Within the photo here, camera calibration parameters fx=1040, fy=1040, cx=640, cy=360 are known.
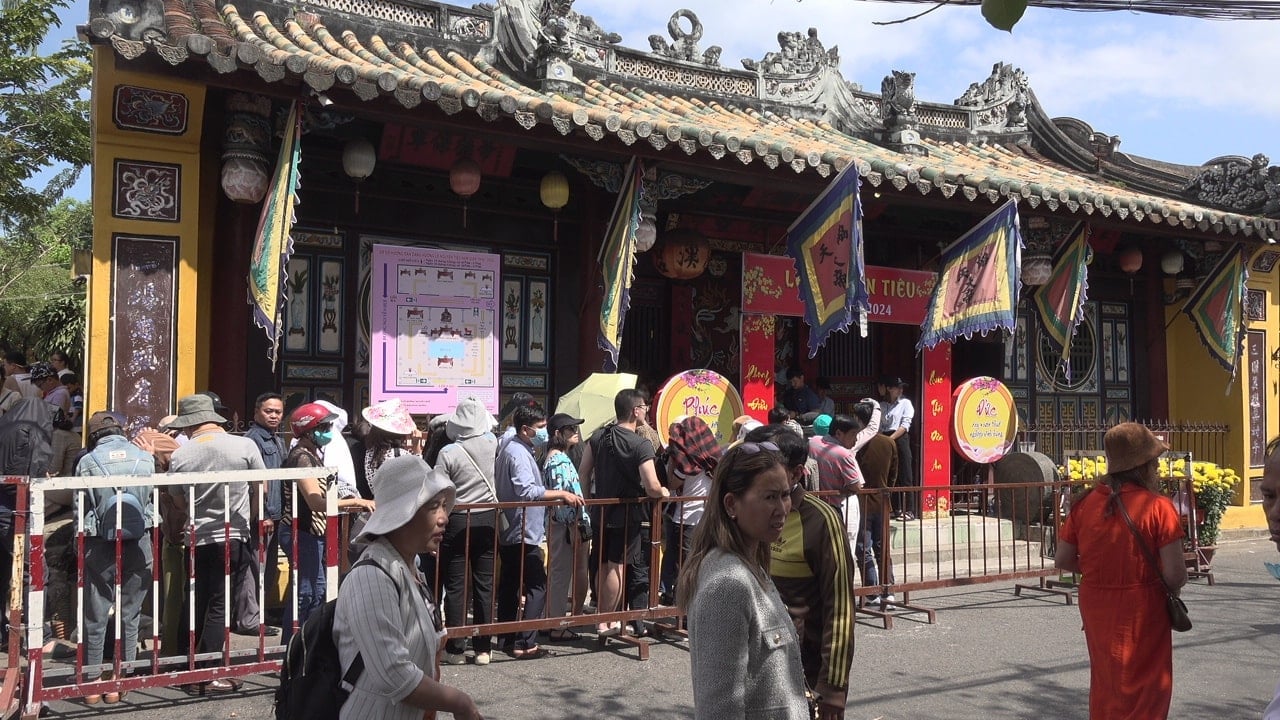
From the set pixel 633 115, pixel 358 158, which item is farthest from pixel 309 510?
pixel 633 115

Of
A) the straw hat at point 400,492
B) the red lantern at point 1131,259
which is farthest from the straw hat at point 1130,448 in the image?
the red lantern at point 1131,259

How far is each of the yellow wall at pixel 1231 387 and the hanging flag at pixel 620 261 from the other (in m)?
8.66

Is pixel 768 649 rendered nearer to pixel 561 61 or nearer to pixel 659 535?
pixel 659 535

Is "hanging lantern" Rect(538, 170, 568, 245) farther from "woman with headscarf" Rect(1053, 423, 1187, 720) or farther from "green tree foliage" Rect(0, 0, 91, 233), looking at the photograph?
"green tree foliage" Rect(0, 0, 91, 233)

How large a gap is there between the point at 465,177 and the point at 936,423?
19.3 feet

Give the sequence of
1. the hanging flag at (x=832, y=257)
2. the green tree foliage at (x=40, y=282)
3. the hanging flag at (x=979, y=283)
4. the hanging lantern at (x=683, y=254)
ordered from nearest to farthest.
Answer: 1. the hanging flag at (x=832, y=257)
2. the hanging flag at (x=979, y=283)
3. the hanging lantern at (x=683, y=254)
4. the green tree foliage at (x=40, y=282)

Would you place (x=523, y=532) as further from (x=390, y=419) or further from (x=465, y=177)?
(x=465, y=177)

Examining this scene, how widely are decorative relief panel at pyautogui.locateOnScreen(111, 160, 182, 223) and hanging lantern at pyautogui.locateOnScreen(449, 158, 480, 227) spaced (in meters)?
2.18

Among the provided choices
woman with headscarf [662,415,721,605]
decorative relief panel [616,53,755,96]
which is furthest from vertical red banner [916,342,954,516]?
woman with headscarf [662,415,721,605]

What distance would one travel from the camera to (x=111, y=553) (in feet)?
19.1

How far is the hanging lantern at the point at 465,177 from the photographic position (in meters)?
8.94

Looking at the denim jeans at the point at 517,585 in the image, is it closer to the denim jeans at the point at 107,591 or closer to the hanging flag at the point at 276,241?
the denim jeans at the point at 107,591

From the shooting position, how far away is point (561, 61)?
9812mm

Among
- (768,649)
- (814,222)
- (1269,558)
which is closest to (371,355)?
(814,222)
